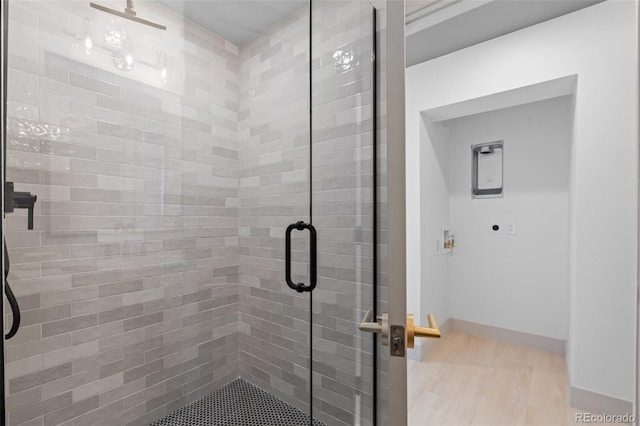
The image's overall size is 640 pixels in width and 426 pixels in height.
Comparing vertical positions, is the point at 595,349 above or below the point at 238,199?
below

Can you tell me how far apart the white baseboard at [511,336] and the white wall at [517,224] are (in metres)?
0.04

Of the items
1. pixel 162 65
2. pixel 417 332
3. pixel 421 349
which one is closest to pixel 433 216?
pixel 421 349

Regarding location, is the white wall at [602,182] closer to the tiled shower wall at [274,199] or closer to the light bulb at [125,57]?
the tiled shower wall at [274,199]

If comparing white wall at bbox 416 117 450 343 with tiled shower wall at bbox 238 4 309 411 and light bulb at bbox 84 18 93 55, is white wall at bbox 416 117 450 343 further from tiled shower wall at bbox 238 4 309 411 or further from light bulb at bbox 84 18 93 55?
light bulb at bbox 84 18 93 55

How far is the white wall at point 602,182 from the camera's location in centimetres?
175

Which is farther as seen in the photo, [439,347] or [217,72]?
[439,347]

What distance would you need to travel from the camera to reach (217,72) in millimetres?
1540

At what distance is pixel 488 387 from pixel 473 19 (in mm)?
2556

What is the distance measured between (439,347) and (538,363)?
2.48 feet

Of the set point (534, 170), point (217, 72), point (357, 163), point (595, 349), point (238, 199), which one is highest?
point (217, 72)

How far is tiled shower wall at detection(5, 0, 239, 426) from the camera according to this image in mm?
1058

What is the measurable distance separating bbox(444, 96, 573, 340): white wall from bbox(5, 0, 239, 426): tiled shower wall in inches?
101

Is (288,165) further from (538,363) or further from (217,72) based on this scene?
(538,363)

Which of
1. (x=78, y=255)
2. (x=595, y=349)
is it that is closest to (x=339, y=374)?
(x=78, y=255)
